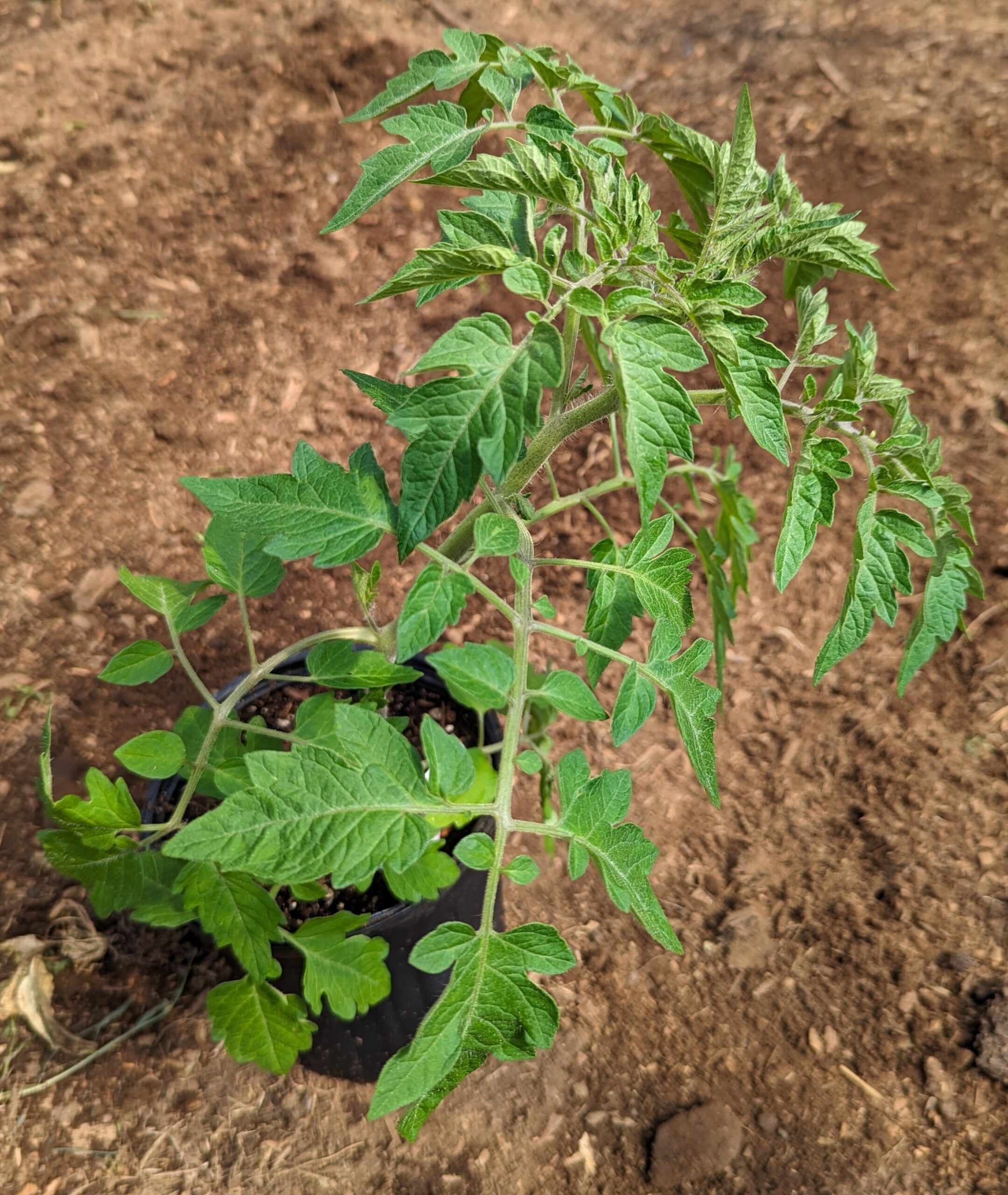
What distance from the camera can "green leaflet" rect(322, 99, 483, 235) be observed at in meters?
A: 1.14

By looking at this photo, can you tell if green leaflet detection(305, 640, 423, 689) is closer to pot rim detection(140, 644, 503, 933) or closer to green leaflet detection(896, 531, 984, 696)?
pot rim detection(140, 644, 503, 933)

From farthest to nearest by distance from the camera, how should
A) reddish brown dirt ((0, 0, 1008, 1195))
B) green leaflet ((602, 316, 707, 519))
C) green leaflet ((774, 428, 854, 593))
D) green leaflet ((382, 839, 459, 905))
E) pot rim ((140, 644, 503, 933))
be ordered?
reddish brown dirt ((0, 0, 1008, 1195))
pot rim ((140, 644, 503, 933))
green leaflet ((382, 839, 459, 905))
green leaflet ((774, 428, 854, 593))
green leaflet ((602, 316, 707, 519))

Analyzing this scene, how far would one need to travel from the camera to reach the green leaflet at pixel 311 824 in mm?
1021

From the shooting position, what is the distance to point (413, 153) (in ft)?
3.79

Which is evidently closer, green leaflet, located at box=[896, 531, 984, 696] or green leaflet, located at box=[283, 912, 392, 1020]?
green leaflet, located at box=[896, 531, 984, 696]

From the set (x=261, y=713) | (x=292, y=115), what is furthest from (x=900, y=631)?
(x=292, y=115)

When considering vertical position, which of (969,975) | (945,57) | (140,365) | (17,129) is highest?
(945,57)

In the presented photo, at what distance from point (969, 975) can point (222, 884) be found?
156 cm

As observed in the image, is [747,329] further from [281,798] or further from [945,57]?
[945,57]

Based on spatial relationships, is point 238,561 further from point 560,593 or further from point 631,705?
point 560,593

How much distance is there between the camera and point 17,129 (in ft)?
9.78

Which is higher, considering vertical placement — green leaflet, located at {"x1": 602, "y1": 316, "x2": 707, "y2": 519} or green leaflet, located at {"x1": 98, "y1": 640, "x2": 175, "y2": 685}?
green leaflet, located at {"x1": 602, "y1": 316, "x2": 707, "y2": 519}

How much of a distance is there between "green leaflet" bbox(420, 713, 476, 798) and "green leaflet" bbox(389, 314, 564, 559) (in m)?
0.32

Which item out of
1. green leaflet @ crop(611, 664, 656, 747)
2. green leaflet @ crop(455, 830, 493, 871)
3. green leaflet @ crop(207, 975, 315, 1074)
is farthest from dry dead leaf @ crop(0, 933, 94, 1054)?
green leaflet @ crop(611, 664, 656, 747)
